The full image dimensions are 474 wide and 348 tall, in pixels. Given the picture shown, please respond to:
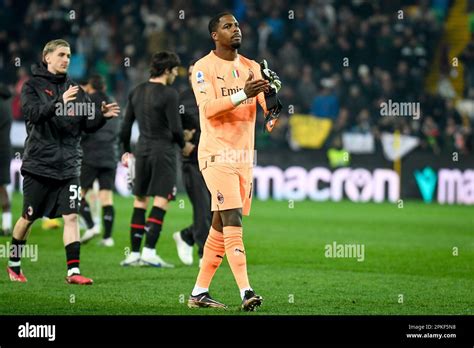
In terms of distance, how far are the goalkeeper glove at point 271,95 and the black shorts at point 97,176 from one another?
6876 millimetres

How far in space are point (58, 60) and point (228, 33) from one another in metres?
2.34

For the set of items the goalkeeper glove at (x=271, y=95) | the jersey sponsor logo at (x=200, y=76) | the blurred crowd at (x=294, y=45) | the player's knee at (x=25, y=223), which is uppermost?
the blurred crowd at (x=294, y=45)

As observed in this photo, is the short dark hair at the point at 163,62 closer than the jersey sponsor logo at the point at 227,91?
No

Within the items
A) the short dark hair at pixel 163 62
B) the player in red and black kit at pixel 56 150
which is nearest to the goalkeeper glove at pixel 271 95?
the player in red and black kit at pixel 56 150

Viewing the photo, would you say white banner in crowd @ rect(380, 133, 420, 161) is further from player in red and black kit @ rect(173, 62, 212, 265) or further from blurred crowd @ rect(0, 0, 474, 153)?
player in red and black kit @ rect(173, 62, 212, 265)

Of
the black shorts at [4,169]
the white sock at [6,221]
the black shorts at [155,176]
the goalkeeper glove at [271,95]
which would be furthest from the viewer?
the black shorts at [4,169]

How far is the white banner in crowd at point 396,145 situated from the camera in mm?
25938

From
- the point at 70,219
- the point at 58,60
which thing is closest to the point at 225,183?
the point at 70,219

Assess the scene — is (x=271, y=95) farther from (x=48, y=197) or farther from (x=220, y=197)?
(x=48, y=197)

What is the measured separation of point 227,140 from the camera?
9891 mm

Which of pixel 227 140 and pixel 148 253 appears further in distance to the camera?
pixel 148 253

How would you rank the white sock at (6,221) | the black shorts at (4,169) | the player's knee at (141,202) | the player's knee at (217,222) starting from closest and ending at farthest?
the player's knee at (217,222), the player's knee at (141,202), the white sock at (6,221), the black shorts at (4,169)

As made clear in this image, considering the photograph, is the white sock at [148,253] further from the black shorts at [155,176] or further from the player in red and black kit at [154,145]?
the black shorts at [155,176]
